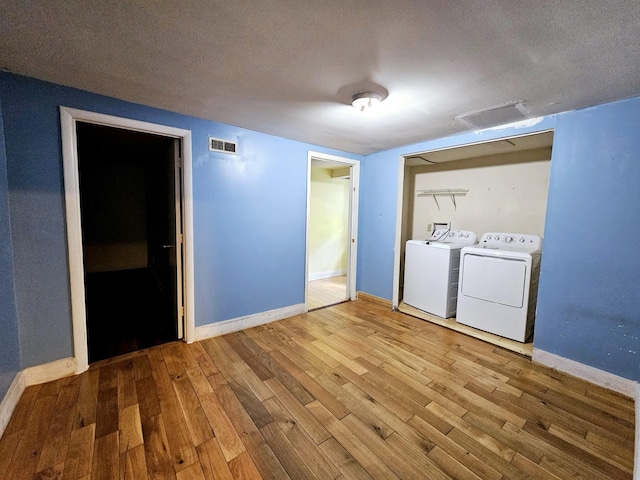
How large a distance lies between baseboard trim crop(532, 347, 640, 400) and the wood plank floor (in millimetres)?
72

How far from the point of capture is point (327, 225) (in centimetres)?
548

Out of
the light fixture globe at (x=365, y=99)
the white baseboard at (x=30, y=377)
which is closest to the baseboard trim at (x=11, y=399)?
the white baseboard at (x=30, y=377)

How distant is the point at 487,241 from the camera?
336cm

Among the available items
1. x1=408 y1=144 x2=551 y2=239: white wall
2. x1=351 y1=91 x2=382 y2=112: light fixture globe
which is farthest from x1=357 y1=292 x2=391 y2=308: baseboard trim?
x1=351 y1=91 x2=382 y2=112: light fixture globe

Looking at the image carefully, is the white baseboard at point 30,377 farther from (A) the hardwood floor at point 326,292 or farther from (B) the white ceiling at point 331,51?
(A) the hardwood floor at point 326,292

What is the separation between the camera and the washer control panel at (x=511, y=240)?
9.80ft

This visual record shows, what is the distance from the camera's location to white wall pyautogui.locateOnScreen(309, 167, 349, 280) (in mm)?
5258

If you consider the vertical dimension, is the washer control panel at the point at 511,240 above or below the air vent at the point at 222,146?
below

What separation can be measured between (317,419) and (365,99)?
2.26 metres

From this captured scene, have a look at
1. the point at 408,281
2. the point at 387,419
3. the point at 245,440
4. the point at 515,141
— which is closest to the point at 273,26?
the point at 245,440

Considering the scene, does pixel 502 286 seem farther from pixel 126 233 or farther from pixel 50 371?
pixel 126 233

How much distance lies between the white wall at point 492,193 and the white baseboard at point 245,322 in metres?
2.59

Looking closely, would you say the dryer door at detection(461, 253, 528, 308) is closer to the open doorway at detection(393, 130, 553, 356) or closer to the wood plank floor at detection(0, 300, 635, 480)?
the open doorway at detection(393, 130, 553, 356)

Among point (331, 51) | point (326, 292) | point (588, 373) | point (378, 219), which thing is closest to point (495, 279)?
point (588, 373)
